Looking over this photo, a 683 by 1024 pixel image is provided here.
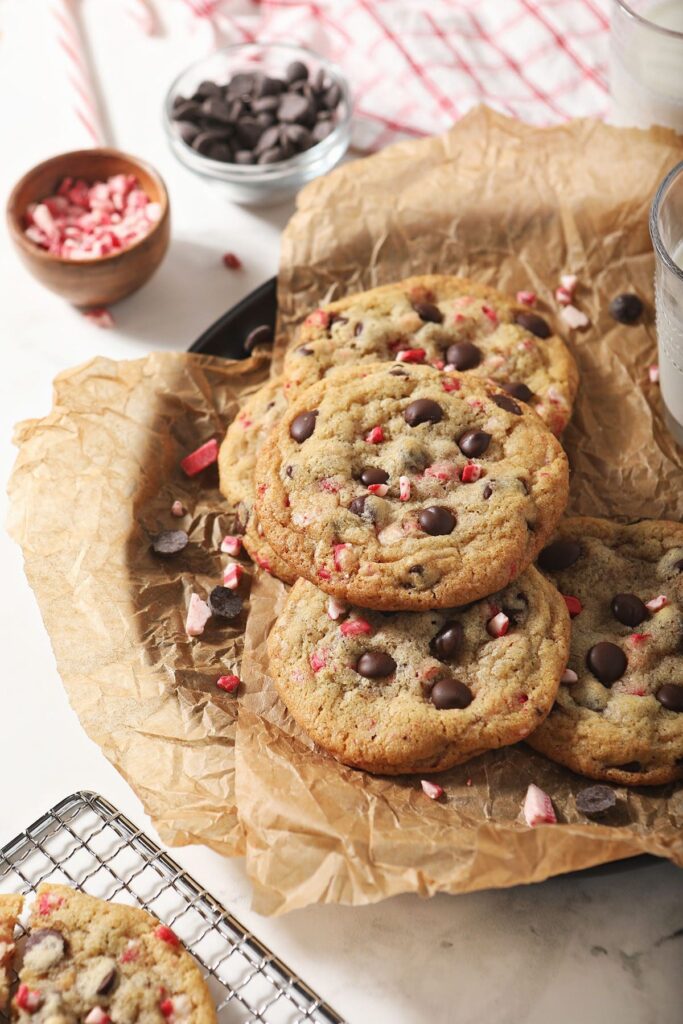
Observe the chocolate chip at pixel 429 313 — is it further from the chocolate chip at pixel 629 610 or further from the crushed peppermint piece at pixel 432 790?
the crushed peppermint piece at pixel 432 790

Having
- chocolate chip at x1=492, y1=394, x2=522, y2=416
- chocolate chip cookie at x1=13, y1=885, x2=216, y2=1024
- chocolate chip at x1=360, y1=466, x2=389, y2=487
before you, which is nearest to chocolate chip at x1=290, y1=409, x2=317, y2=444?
chocolate chip at x1=360, y1=466, x2=389, y2=487

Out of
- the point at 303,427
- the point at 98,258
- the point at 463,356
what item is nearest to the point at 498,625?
the point at 303,427

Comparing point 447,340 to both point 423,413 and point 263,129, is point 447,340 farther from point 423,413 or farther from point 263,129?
point 263,129

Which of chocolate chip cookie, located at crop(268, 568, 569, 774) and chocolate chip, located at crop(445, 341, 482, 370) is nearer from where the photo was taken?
chocolate chip cookie, located at crop(268, 568, 569, 774)

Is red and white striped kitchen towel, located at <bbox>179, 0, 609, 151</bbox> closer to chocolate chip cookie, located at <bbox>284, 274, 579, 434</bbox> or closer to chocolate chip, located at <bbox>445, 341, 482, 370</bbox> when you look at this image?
chocolate chip cookie, located at <bbox>284, 274, 579, 434</bbox>

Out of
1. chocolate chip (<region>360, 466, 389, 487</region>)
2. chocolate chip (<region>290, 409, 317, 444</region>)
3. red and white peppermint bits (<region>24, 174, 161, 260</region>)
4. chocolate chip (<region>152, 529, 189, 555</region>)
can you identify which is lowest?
chocolate chip (<region>152, 529, 189, 555</region>)

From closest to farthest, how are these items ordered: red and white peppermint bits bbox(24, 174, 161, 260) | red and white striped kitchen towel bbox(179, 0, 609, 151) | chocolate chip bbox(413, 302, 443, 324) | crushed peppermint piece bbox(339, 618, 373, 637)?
crushed peppermint piece bbox(339, 618, 373, 637), chocolate chip bbox(413, 302, 443, 324), red and white peppermint bits bbox(24, 174, 161, 260), red and white striped kitchen towel bbox(179, 0, 609, 151)

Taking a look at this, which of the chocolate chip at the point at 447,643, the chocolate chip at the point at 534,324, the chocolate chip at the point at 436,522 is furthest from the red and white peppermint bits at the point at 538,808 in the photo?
the chocolate chip at the point at 534,324
